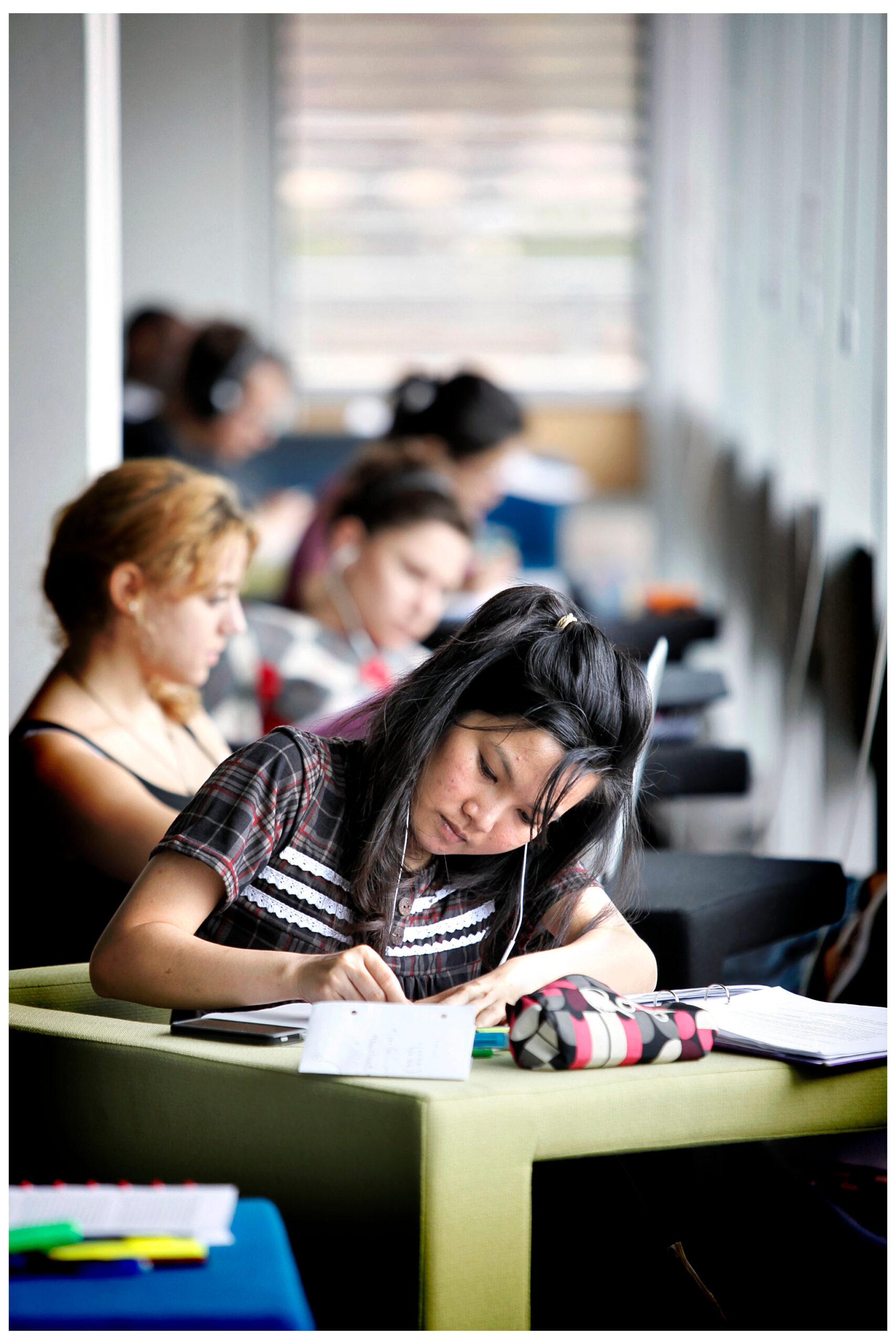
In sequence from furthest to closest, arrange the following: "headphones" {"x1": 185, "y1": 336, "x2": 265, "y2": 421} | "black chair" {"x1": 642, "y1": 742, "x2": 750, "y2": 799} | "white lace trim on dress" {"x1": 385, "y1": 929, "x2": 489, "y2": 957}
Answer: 1. "headphones" {"x1": 185, "y1": 336, "x2": 265, "y2": 421}
2. "black chair" {"x1": 642, "y1": 742, "x2": 750, "y2": 799}
3. "white lace trim on dress" {"x1": 385, "y1": 929, "x2": 489, "y2": 957}

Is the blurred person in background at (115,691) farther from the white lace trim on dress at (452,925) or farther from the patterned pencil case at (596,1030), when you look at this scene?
the patterned pencil case at (596,1030)

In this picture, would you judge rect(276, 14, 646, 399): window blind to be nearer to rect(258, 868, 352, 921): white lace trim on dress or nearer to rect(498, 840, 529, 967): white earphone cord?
rect(498, 840, 529, 967): white earphone cord

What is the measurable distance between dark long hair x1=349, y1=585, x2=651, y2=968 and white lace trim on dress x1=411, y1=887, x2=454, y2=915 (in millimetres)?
16

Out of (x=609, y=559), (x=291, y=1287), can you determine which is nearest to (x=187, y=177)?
(x=609, y=559)

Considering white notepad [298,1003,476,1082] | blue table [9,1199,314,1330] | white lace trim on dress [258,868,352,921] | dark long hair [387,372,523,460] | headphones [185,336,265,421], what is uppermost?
headphones [185,336,265,421]

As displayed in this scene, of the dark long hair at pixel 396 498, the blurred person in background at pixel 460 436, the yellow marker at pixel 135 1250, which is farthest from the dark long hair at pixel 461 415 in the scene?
the yellow marker at pixel 135 1250

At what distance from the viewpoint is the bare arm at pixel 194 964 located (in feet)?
4.01

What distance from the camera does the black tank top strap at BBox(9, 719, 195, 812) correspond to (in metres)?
1.81

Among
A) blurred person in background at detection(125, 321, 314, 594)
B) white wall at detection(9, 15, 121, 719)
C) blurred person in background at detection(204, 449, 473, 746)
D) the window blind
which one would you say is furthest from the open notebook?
the window blind

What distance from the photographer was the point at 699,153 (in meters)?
4.81

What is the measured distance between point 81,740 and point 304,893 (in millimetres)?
554

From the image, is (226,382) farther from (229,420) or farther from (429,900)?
(429,900)

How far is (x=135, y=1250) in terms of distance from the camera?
2.97 ft

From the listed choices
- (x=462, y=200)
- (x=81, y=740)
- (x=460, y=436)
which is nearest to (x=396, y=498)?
(x=460, y=436)
